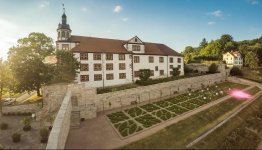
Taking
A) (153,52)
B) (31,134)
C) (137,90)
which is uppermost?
(153,52)

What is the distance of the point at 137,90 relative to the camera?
41.5m

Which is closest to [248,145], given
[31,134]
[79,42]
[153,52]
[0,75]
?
[31,134]

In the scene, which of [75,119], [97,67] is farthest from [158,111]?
[97,67]

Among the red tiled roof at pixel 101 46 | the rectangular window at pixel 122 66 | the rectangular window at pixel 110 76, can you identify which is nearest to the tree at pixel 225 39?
the red tiled roof at pixel 101 46

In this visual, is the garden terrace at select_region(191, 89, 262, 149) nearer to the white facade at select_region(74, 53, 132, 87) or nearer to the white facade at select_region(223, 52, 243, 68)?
the white facade at select_region(74, 53, 132, 87)

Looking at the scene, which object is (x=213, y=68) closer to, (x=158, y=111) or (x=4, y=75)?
(x=158, y=111)

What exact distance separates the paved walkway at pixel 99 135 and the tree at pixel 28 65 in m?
17.3

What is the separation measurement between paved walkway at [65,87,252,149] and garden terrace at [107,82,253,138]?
3.40 ft

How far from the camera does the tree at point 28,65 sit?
1571 inches

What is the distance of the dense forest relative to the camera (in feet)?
271

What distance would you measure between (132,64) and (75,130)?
26.6 meters

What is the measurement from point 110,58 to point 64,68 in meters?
13.1

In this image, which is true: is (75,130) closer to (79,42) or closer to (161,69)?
(79,42)

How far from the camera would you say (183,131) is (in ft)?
90.2
